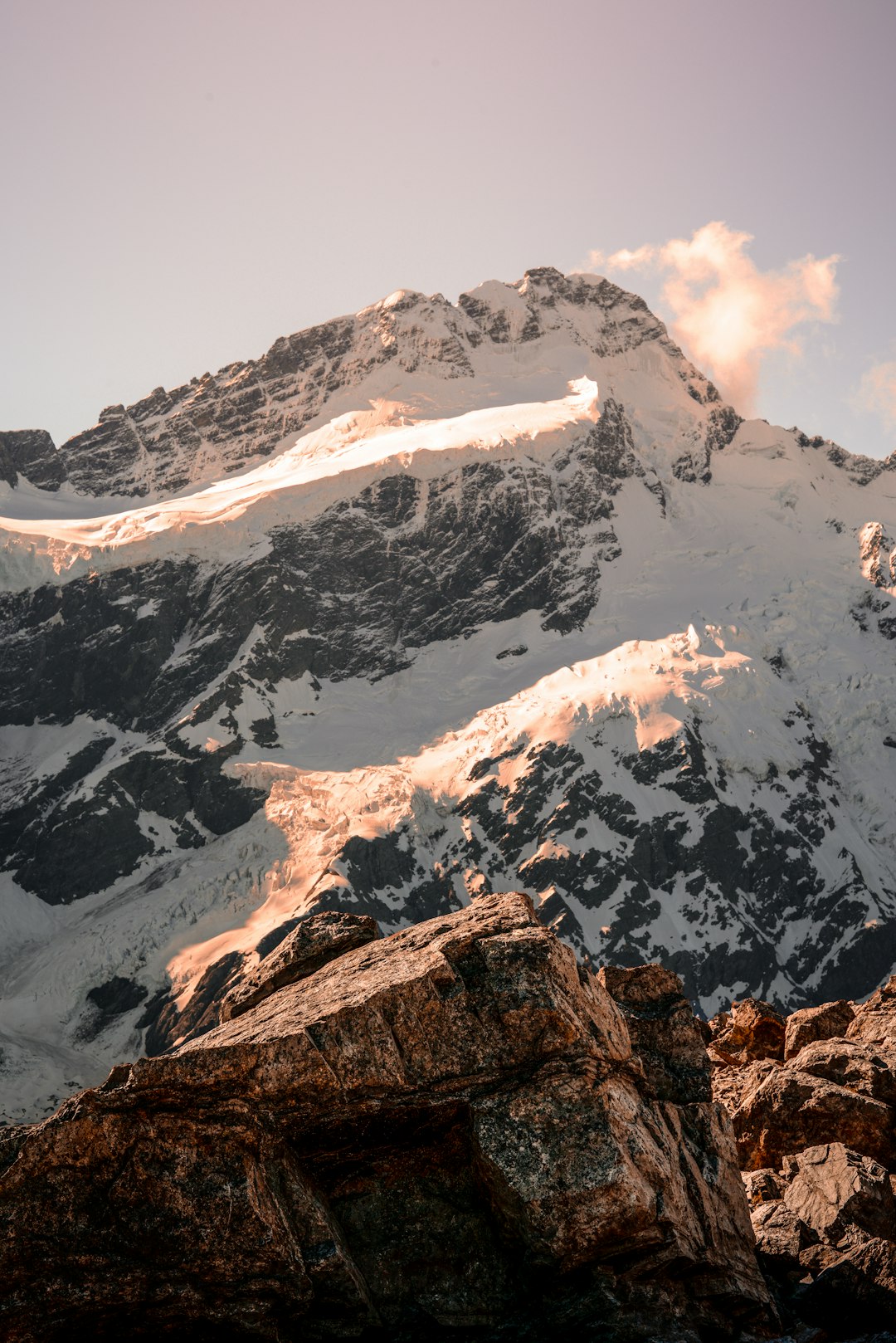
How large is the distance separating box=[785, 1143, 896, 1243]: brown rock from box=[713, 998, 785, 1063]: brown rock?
10.8 meters

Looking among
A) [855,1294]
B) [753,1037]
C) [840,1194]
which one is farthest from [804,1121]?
[753,1037]

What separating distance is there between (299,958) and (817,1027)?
15918mm

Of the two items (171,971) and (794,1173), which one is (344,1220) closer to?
(794,1173)

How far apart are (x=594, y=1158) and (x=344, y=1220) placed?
4342 mm

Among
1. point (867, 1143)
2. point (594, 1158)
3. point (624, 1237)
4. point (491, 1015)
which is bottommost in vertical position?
point (867, 1143)

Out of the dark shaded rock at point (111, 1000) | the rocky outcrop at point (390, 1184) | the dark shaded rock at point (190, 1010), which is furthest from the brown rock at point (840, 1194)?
the dark shaded rock at point (111, 1000)

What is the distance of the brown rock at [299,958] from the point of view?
993 inches

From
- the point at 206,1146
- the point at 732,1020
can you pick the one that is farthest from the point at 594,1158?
the point at 732,1020

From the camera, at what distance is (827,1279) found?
70.6ft

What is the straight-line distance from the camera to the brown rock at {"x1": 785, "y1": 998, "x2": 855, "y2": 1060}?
3447 cm

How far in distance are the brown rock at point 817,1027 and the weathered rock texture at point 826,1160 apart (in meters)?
0.03

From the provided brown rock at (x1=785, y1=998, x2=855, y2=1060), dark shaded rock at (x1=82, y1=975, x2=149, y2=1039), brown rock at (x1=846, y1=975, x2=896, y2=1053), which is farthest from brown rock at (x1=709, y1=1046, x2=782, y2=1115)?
dark shaded rock at (x1=82, y1=975, x2=149, y2=1039)

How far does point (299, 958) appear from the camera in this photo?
25688 millimetres

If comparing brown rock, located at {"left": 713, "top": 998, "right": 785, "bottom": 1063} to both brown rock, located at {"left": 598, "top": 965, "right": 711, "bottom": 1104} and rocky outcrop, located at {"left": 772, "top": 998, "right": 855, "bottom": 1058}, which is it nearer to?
rocky outcrop, located at {"left": 772, "top": 998, "right": 855, "bottom": 1058}
